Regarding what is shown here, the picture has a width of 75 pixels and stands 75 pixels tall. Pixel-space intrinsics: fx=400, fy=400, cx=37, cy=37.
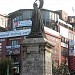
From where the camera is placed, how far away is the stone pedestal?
23094 millimetres

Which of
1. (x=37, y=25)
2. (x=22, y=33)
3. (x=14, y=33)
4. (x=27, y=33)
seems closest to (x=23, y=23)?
(x=14, y=33)

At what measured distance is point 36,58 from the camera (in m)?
23.3

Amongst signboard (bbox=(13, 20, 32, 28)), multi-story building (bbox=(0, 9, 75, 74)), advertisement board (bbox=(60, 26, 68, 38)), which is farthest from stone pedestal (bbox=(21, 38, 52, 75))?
advertisement board (bbox=(60, 26, 68, 38))

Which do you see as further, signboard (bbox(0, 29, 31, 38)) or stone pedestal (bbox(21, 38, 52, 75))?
signboard (bbox(0, 29, 31, 38))

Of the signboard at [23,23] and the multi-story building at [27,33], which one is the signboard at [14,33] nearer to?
the multi-story building at [27,33]

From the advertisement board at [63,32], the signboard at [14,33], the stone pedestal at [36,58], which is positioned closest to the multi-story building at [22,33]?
the signboard at [14,33]

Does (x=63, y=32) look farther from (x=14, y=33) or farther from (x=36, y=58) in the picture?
(x=36, y=58)

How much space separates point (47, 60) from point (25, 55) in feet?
4.48

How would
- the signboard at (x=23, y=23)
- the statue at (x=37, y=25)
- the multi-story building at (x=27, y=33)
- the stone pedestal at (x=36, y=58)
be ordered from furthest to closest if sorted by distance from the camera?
the signboard at (x=23, y=23) < the multi-story building at (x=27, y=33) < the statue at (x=37, y=25) < the stone pedestal at (x=36, y=58)

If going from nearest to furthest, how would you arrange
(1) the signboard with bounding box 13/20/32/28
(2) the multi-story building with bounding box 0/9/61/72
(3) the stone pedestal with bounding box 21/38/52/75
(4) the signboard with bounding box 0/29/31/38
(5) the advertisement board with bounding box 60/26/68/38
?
(3) the stone pedestal with bounding box 21/38/52/75
(4) the signboard with bounding box 0/29/31/38
(2) the multi-story building with bounding box 0/9/61/72
(1) the signboard with bounding box 13/20/32/28
(5) the advertisement board with bounding box 60/26/68/38

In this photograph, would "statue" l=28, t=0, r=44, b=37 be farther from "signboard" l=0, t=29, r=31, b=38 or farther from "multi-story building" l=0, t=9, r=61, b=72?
"signboard" l=0, t=29, r=31, b=38

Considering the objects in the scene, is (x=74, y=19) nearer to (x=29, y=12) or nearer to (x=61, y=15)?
(x=61, y=15)

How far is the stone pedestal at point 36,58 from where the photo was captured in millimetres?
23094

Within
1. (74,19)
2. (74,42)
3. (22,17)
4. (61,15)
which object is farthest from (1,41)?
(74,19)
